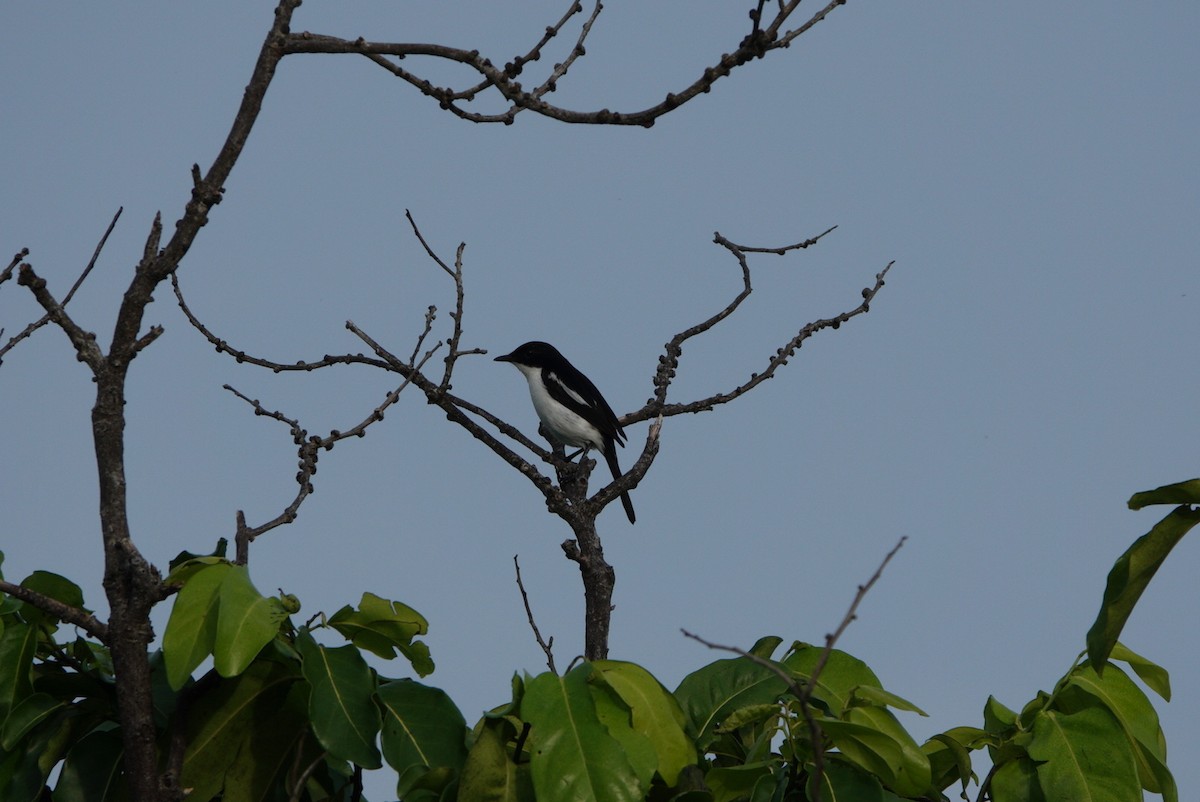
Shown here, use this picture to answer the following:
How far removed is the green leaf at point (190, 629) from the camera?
288cm

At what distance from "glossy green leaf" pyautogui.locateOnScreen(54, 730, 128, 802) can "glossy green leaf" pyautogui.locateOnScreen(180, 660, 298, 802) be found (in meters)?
0.20

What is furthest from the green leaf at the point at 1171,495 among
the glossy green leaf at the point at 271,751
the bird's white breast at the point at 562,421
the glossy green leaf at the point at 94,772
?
the bird's white breast at the point at 562,421

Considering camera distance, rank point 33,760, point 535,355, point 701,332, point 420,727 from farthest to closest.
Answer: point 535,355 → point 701,332 → point 33,760 → point 420,727

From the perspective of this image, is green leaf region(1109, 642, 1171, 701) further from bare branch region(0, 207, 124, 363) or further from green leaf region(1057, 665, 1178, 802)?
bare branch region(0, 207, 124, 363)

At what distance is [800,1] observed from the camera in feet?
10.1

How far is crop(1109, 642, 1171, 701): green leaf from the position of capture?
130 inches

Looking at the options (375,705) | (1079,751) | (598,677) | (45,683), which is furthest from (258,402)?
(1079,751)

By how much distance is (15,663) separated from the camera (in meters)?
3.17

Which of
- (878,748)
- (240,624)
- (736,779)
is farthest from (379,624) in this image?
(878,748)

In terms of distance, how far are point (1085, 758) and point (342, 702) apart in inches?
68.6

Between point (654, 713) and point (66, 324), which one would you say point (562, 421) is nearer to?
point (66, 324)

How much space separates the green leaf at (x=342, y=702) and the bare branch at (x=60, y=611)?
0.48 m

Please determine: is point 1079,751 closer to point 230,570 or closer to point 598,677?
point 598,677

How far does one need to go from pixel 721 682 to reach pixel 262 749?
3.77ft
